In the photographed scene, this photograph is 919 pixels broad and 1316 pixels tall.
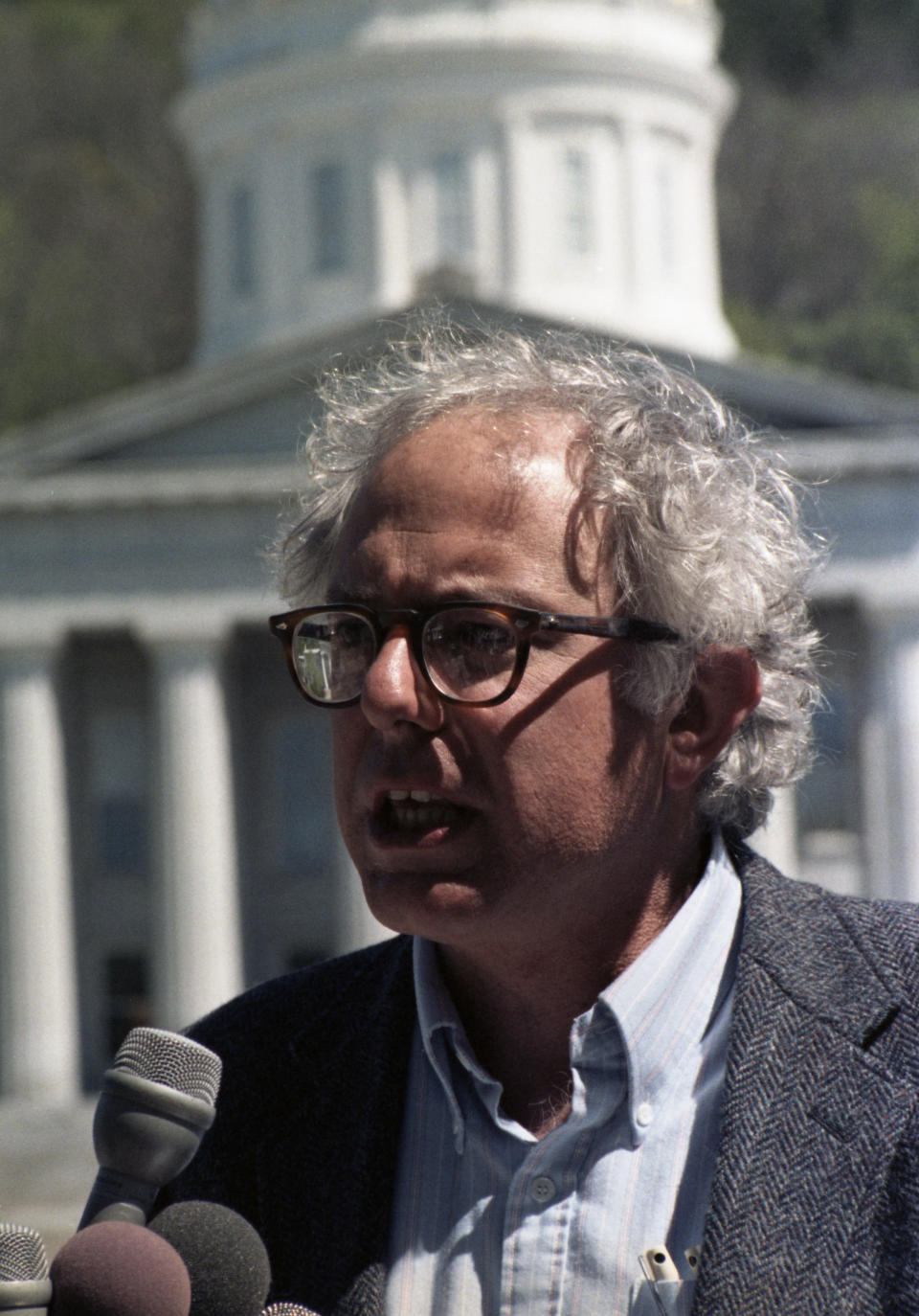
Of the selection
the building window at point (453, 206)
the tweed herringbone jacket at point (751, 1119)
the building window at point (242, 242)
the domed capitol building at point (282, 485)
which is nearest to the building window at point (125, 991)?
the domed capitol building at point (282, 485)

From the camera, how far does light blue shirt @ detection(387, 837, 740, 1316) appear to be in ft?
8.41

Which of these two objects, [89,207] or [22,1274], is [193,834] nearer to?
[89,207]

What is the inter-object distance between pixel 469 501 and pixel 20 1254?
1089 millimetres

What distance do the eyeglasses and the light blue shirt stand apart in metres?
0.39

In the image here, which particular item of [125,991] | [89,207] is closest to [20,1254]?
[125,991]

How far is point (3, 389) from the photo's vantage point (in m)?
53.3

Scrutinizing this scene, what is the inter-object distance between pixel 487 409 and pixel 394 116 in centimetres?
4727

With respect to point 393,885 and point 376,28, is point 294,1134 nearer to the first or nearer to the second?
point 393,885

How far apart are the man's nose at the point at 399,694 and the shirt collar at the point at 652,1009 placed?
41cm

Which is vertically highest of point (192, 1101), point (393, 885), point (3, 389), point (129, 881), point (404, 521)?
point (3, 389)

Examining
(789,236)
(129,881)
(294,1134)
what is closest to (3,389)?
(129,881)

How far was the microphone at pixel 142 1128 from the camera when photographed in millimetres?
2166

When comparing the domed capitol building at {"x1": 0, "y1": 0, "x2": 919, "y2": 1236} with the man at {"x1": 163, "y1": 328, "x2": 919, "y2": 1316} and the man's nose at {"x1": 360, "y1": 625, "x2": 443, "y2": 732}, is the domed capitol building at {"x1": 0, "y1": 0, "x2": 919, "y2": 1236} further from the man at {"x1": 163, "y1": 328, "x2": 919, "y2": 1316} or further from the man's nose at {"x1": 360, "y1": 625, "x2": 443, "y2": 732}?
the man's nose at {"x1": 360, "y1": 625, "x2": 443, "y2": 732}

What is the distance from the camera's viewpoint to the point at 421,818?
2.60m
